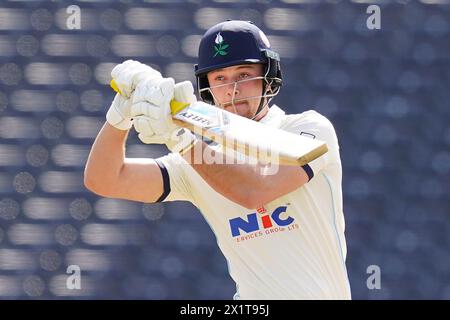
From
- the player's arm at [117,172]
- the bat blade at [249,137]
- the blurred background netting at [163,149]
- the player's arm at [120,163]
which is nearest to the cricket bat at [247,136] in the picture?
the bat blade at [249,137]

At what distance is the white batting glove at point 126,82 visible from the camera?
81.1 inches

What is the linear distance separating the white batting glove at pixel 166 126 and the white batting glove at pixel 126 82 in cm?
7

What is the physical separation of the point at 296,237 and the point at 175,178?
0.33 meters

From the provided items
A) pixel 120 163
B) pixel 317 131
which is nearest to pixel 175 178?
pixel 120 163

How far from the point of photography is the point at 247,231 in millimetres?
2197

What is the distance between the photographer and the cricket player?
2.07 meters

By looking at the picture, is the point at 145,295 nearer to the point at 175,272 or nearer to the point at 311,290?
the point at 175,272

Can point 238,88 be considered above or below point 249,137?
above

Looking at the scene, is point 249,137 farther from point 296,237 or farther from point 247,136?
point 296,237

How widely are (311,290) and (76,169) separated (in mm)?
1461

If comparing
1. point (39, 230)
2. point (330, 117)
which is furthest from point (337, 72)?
point (39, 230)

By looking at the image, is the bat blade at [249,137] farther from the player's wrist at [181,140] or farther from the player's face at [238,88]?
the player's face at [238,88]

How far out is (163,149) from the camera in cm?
342
